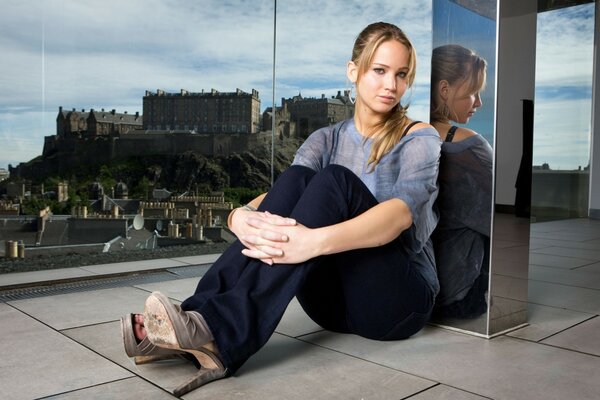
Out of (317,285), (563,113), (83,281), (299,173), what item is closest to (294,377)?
(317,285)

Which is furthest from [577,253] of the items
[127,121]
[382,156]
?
[127,121]

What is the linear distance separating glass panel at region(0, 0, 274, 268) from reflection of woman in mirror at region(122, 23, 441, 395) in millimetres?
2060

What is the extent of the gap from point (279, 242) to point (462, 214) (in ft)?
2.51

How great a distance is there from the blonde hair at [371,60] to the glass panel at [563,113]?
17.6 ft

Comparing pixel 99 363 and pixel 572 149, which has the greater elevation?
pixel 572 149

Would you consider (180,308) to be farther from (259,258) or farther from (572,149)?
(572,149)

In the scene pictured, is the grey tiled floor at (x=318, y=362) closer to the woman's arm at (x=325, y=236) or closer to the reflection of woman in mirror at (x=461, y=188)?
the reflection of woman in mirror at (x=461, y=188)

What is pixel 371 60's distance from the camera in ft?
5.57

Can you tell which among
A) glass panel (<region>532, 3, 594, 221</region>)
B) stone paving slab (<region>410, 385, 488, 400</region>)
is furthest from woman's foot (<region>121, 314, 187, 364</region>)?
glass panel (<region>532, 3, 594, 221</region>)

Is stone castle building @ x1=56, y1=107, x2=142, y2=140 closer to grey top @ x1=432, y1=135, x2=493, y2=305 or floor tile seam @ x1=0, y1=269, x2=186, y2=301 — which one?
floor tile seam @ x1=0, y1=269, x2=186, y2=301

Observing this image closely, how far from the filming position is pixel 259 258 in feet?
4.58

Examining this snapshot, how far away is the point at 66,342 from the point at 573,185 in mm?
6568

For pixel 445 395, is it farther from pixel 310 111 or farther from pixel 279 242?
pixel 310 111

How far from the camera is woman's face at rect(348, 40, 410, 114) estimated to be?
5.49 feet
